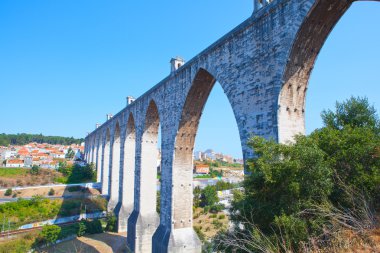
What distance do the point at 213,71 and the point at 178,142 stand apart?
13.3 ft

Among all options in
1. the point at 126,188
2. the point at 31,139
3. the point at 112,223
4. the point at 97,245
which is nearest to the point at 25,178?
the point at 112,223

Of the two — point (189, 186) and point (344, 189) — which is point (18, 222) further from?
point (344, 189)

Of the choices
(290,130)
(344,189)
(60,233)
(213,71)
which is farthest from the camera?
(60,233)

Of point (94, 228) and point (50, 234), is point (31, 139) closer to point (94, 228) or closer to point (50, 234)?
point (50, 234)

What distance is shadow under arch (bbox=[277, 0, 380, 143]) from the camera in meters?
6.00

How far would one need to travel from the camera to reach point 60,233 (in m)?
19.9

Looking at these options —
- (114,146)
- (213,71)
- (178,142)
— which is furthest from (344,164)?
(114,146)

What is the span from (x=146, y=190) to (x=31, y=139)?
130571 mm

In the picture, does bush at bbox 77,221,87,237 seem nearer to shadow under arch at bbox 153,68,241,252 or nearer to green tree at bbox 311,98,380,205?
shadow under arch at bbox 153,68,241,252

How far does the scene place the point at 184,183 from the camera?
11.9 metres

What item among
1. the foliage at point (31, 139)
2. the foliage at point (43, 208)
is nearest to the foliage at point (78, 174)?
the foliage at point (43, 208)

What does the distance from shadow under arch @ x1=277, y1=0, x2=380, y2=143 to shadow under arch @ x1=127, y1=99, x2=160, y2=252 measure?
943cm

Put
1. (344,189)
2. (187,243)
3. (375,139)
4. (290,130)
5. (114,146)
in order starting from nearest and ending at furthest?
(344,189), (375,139), (290,130), (187,243), (114,146)

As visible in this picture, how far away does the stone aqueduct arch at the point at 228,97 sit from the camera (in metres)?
6.34
